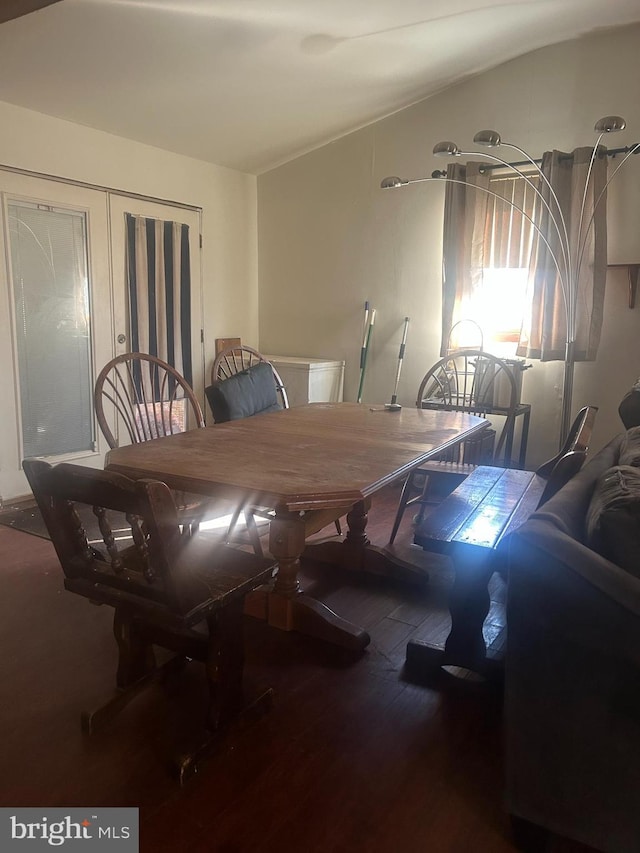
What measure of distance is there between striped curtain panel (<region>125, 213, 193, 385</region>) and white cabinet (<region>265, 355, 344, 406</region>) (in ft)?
2.31

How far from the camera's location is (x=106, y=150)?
3.89m

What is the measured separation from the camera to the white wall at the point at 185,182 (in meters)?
3.49

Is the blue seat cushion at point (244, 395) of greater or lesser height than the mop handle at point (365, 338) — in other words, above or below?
below

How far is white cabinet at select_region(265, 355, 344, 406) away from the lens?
4.54 meters

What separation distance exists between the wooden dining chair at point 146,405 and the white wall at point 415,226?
1.19 meters

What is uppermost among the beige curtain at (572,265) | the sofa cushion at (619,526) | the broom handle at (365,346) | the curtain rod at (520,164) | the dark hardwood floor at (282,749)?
the curtain rod at (520,164)

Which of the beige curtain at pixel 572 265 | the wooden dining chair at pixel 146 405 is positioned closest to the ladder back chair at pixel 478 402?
the beige curtain at pixel 572 265

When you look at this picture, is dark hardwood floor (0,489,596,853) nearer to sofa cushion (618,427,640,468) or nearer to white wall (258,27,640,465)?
sofa cushion (618,427,640,468)

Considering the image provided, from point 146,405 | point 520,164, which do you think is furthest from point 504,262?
point 146,405

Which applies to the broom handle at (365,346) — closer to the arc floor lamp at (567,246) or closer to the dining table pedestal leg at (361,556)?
the arc floor lamp at (567,246)

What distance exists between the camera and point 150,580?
1.42 m

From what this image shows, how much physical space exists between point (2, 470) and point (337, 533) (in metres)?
1.95

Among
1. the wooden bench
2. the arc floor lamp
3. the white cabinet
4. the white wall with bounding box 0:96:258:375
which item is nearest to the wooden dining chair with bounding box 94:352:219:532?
the white wall with bounding box 0:96:258:375

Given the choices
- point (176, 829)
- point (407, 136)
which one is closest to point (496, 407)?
point (407, 136)
